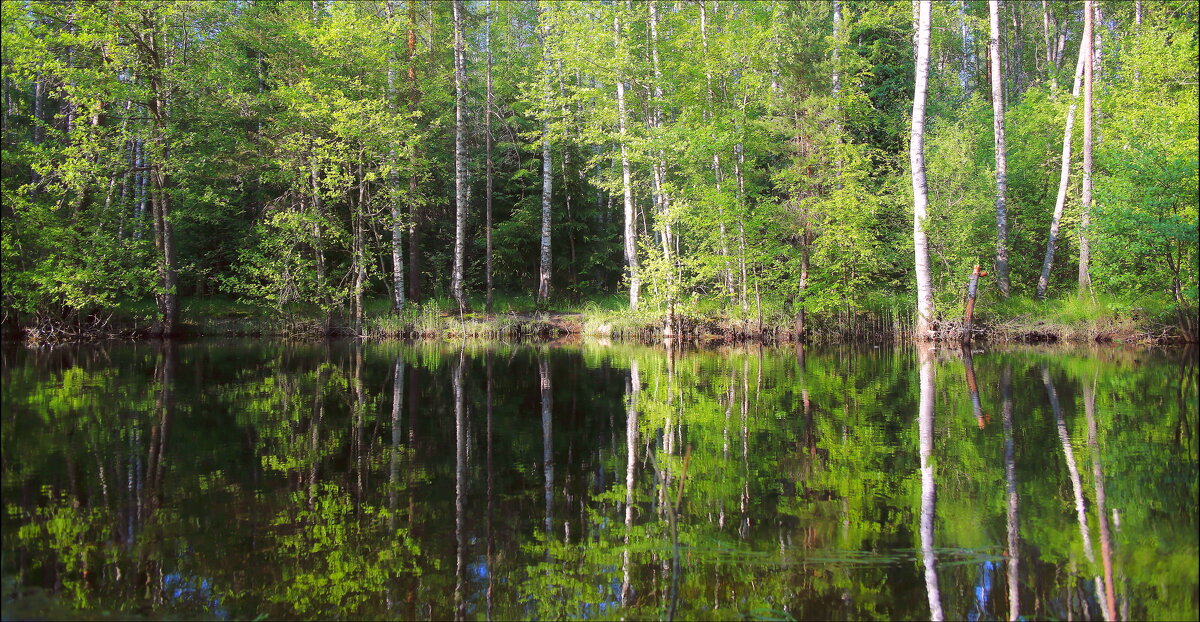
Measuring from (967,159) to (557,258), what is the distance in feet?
48.1

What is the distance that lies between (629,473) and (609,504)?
2.73ft

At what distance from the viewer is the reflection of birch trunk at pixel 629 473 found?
10.7 ft

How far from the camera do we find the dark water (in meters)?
3.08

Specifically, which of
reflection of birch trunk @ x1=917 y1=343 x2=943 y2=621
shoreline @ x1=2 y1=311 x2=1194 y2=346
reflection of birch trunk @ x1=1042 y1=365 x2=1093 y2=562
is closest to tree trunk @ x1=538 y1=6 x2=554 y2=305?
shoreline @ x1=2 y1=311 x2=1194 y2=346

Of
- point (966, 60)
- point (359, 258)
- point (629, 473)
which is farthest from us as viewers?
point (966, 60)

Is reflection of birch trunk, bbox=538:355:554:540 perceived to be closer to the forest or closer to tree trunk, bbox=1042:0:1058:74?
the forest

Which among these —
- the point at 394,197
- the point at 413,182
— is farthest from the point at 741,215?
the point at 413,182

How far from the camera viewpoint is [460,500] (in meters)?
4.54

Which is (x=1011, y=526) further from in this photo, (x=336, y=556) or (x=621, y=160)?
(x=621, y=160)

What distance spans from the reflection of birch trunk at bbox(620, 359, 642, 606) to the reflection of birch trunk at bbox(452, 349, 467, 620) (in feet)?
2.37

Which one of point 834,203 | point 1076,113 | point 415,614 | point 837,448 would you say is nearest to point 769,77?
point 834,203

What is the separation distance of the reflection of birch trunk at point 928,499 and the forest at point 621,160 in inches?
389

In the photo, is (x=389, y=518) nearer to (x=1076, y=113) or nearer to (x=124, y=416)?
(x=124, y=416)

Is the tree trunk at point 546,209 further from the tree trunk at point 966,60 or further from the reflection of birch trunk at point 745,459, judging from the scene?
the tree trunk at point 966,60
